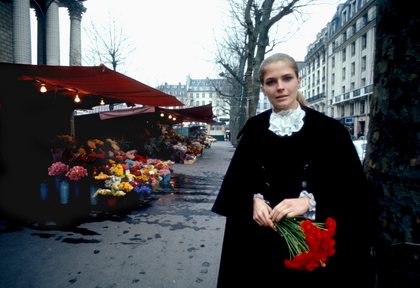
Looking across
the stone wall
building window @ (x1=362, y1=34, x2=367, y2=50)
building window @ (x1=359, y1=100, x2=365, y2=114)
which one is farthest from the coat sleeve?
building window @ (x1=362, y1=34, x2=367, y2=50)

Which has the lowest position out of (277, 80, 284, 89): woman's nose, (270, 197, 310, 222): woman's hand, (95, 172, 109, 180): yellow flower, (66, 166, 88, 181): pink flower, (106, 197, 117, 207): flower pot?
(106, 197, 117, 207): flower pot

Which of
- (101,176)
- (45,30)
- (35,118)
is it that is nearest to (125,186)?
(101,176)

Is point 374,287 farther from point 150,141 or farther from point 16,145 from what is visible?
point 150,141

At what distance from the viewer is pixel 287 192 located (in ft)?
5.92

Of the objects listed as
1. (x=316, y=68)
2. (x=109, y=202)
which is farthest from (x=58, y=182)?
(x=316, y=68)

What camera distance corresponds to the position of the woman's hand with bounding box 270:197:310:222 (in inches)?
64.4

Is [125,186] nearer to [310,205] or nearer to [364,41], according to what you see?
[310,205]

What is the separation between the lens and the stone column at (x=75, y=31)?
54.6 feet

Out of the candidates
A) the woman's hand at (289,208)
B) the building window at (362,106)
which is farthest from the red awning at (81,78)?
the building window at (362,106)

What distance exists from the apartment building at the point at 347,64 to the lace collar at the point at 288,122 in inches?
1304

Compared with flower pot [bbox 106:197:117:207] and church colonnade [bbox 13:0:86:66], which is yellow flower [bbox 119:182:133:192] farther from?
church colonnade [bbox 13:0:86:66]

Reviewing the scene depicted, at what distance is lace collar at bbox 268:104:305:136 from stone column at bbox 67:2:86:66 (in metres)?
17.6

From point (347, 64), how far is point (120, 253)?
4630 cm

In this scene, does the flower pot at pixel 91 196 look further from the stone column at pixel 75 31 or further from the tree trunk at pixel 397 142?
the stone column at pixel 75 31
